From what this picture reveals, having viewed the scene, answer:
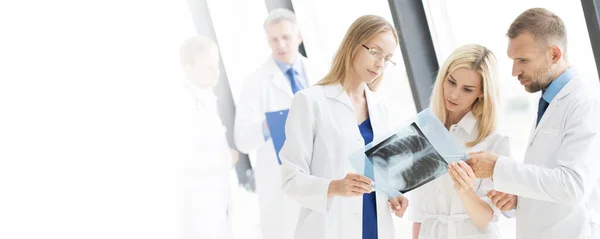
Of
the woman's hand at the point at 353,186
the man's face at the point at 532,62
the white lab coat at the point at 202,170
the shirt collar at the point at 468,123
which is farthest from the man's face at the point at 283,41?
the man's face at the point at 532,62

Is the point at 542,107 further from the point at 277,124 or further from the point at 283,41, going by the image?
the point at 283,41

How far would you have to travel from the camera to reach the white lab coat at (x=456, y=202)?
2299 mm

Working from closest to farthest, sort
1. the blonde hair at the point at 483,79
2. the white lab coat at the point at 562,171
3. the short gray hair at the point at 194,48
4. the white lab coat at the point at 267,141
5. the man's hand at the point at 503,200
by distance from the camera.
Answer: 1. the white lab coat at the point at 562,171
2. the man's hand at the point at 503,200
3. the blonde hair at the point at 483,79
4. the white lab coat at the point at 267,141
5. the short gray hair at the point at 194,48

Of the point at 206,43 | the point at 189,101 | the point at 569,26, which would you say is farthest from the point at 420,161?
the point at 206,43

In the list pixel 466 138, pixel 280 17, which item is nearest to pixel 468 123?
pixel 466 138

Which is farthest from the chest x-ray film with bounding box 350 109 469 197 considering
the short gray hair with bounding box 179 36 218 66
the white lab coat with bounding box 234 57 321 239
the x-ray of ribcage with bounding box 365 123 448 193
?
the short gray hair with bounding box 179 36 218 66

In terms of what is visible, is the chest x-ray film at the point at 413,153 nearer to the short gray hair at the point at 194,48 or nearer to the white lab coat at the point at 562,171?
the white lab coat at the point at 562,171

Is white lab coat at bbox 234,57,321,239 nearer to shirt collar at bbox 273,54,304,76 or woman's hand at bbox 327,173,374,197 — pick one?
shirt collar at bbox 273,54,304,76

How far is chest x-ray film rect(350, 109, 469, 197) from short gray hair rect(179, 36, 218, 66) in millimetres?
2048

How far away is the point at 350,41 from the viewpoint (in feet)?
7.55

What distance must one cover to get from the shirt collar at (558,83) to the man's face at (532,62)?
17mm

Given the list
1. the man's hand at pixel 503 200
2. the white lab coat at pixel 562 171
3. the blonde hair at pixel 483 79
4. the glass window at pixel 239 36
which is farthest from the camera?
the glass window at pixel 239 36

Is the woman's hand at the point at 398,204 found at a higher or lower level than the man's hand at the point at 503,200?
higher

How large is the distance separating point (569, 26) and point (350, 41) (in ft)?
3.99
